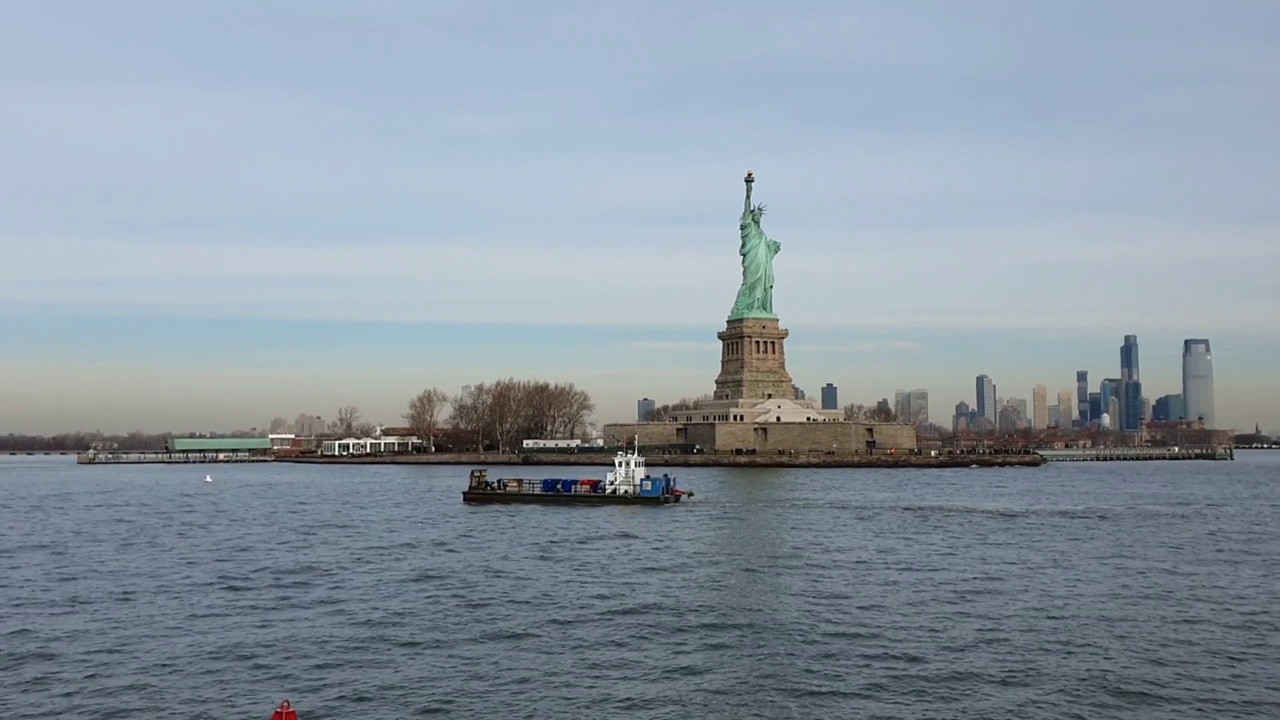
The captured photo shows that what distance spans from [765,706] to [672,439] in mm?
97404

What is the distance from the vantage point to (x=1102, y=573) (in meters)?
34.9

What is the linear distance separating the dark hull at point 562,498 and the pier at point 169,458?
101471 mm

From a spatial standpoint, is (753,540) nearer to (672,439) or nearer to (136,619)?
(136,619)

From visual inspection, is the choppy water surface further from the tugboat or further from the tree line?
the tree line

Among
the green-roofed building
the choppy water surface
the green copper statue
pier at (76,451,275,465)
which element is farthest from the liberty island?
the green-roofed building

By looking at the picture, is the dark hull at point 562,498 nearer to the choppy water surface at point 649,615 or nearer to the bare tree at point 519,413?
the choppy water surface at point 649,615

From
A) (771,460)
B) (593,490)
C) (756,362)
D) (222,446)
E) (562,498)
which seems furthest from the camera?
(222,446)

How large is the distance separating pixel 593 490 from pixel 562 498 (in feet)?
5.77

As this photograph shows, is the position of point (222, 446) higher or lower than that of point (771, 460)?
higher

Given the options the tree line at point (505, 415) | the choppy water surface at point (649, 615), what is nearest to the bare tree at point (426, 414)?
the tree line at point (505, 415)

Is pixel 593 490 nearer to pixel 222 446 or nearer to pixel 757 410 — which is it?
pixel 757 410

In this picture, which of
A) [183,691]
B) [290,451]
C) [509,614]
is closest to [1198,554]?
[509,614]

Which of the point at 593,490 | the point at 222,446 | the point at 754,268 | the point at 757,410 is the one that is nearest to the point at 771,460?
the point at 757,410

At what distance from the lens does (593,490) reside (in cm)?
6219
